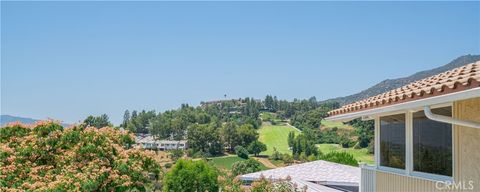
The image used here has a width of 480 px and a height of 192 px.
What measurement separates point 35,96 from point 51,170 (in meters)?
17.5

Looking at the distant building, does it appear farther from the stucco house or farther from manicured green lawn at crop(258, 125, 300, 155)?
the stucco house

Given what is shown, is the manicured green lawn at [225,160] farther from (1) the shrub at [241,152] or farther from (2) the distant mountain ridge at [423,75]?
(2) the distant mountain ridge at [423,75]

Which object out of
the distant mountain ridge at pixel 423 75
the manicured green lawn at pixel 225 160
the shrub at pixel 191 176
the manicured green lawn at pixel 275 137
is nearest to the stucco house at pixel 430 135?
the distant mountain ridge at pixel 423 75

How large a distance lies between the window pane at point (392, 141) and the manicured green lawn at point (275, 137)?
101 m

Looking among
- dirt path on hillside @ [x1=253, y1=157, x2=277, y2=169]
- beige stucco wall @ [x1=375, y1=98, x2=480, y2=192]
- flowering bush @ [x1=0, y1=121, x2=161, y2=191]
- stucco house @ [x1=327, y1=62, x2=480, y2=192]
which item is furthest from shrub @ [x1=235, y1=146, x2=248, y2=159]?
beige stucco wall @ [x1=375, y1=98, x2=480, y2=192]

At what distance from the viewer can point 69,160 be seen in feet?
41.7

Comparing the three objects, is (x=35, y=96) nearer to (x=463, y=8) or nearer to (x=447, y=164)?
(x=463, y=8)

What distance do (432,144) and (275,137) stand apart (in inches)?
4786

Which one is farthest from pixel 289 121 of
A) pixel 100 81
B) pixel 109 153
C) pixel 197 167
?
pixel 109 153

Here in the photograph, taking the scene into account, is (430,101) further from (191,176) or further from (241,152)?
(241,152)

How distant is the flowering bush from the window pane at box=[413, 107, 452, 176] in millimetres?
7685

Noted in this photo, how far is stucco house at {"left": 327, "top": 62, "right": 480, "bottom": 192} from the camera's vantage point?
510cm

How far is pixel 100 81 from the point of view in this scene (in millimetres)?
43656

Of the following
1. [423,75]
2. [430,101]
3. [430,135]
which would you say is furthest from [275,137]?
[430,101]
